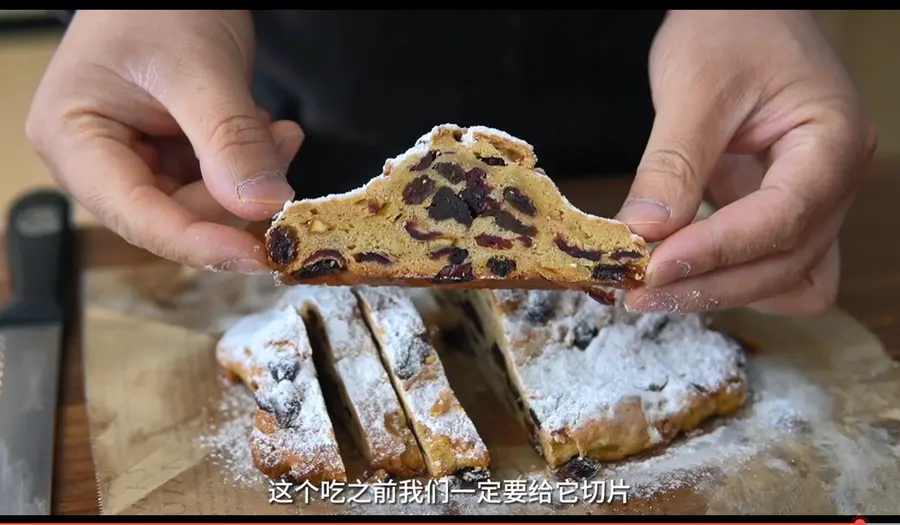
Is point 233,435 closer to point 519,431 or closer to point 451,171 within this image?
point 519,431

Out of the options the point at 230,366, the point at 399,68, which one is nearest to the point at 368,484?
the point at 230,366

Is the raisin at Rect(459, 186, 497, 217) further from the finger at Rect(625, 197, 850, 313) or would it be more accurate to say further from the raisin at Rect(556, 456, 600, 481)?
the raisin at Rect(556, 456, 600, 481)

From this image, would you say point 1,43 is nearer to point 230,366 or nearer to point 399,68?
point 399,68

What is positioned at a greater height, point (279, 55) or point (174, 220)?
point (279, 55)

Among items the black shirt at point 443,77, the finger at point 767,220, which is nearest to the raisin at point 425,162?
the finger at point 767,220

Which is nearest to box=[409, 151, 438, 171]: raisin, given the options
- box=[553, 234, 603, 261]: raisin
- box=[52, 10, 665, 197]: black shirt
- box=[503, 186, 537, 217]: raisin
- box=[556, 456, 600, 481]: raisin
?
box=[503, 186, 537, 217]: raisin

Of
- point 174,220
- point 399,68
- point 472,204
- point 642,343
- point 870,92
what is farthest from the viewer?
point 399,68

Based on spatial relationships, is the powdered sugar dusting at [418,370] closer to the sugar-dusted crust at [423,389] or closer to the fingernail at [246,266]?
the sugar-dusted crust at [423,389]
